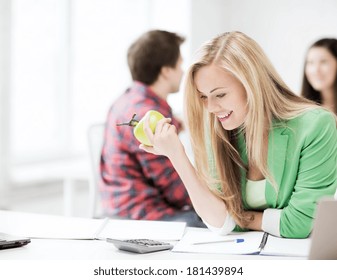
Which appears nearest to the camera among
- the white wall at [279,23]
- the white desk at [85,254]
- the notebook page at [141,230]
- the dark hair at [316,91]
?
the white desk at [85,254]

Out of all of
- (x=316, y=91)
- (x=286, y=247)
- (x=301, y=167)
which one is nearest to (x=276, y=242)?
(x=286, y=247)

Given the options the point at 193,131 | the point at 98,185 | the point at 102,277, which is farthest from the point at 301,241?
the point at 98,185

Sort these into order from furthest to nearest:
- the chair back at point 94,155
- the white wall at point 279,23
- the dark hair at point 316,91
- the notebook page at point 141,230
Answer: the white wall at point 279,23
the dark hair at point 316,91
the chair back at point 94,155
the notebook page at point 141,230

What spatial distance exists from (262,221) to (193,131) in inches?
12.0

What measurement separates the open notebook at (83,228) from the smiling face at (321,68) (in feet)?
6.51

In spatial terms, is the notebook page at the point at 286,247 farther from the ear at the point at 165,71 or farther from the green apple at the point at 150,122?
the ear at the point at 165,71

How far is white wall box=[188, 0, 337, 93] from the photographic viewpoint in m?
4.25

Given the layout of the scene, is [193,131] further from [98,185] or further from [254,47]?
[98,185]

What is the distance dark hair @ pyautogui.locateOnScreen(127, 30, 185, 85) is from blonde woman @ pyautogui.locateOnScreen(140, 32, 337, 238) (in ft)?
3.06

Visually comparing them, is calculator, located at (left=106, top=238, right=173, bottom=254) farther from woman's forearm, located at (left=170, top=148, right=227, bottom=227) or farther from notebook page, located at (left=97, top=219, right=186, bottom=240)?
woman's forearm, located at (left=170, top=148, right=227, bottom=227)

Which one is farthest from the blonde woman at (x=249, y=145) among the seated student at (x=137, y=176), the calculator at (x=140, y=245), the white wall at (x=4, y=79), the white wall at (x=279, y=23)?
the white wall at (x=279, y=23)

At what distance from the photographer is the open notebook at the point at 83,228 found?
1463 mm

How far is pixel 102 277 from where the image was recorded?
1111mm

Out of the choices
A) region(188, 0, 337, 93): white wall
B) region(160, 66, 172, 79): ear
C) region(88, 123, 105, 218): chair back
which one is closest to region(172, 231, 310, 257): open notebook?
region(88, 123, 105, 218): chair back
